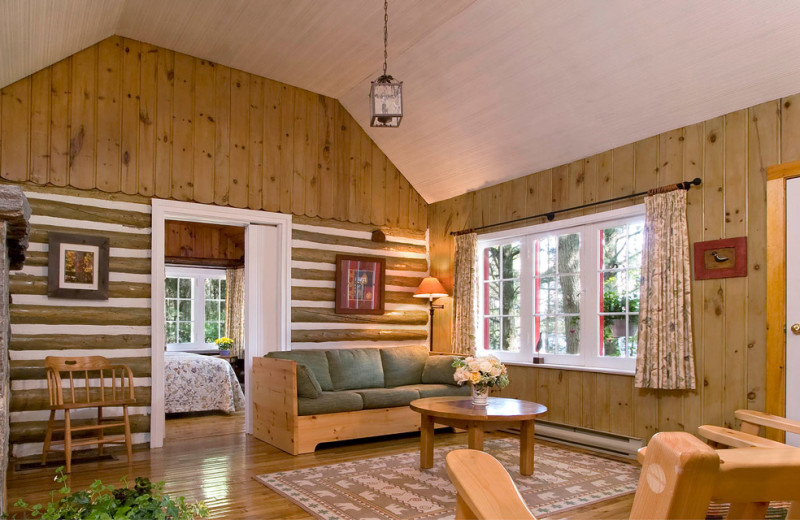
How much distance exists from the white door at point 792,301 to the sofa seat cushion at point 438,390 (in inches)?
121

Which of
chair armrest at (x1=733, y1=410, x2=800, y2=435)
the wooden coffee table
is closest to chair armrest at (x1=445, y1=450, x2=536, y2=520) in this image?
chair armrest at (x1=733, y1=410, x2=800, y2=435)

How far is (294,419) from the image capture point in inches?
215

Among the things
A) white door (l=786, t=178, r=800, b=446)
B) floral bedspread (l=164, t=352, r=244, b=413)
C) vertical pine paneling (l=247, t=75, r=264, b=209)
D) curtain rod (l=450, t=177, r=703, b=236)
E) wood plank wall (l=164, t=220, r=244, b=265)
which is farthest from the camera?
wood plank wall (l=164, t=220, r=244, b=265)

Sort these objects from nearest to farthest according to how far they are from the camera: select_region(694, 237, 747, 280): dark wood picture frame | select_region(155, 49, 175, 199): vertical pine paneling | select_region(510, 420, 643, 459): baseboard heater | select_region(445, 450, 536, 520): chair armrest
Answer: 1. select_region(445, 450, 536, 520): chair armrest
2. select_region(694, 237, 747, 280): dark wood picture frame
3. select_region(510, 420, 643, 459): baseboard heater
4. select_region(155, 49, 175, 199): vertical pine paneling

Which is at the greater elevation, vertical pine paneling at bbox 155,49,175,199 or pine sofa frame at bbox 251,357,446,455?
vertical pine paneling at bbox 155,49,175,199

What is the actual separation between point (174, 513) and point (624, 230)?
494cm

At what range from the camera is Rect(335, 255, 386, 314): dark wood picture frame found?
721cm

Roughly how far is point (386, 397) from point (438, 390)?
2.20 feet

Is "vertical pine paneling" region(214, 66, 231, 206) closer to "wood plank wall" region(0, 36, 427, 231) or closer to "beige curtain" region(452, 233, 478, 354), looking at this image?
"wood plank wall" region(0, 36, 427, 231)

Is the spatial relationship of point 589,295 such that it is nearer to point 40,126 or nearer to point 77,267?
point 77,267

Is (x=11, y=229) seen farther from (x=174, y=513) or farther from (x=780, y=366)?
(x=780, y=366)

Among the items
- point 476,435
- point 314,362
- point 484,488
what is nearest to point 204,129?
point 314,362

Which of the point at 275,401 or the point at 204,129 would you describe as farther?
the point at 204,129

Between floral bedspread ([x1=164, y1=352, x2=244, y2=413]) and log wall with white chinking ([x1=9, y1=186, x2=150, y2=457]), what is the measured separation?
168 cm
